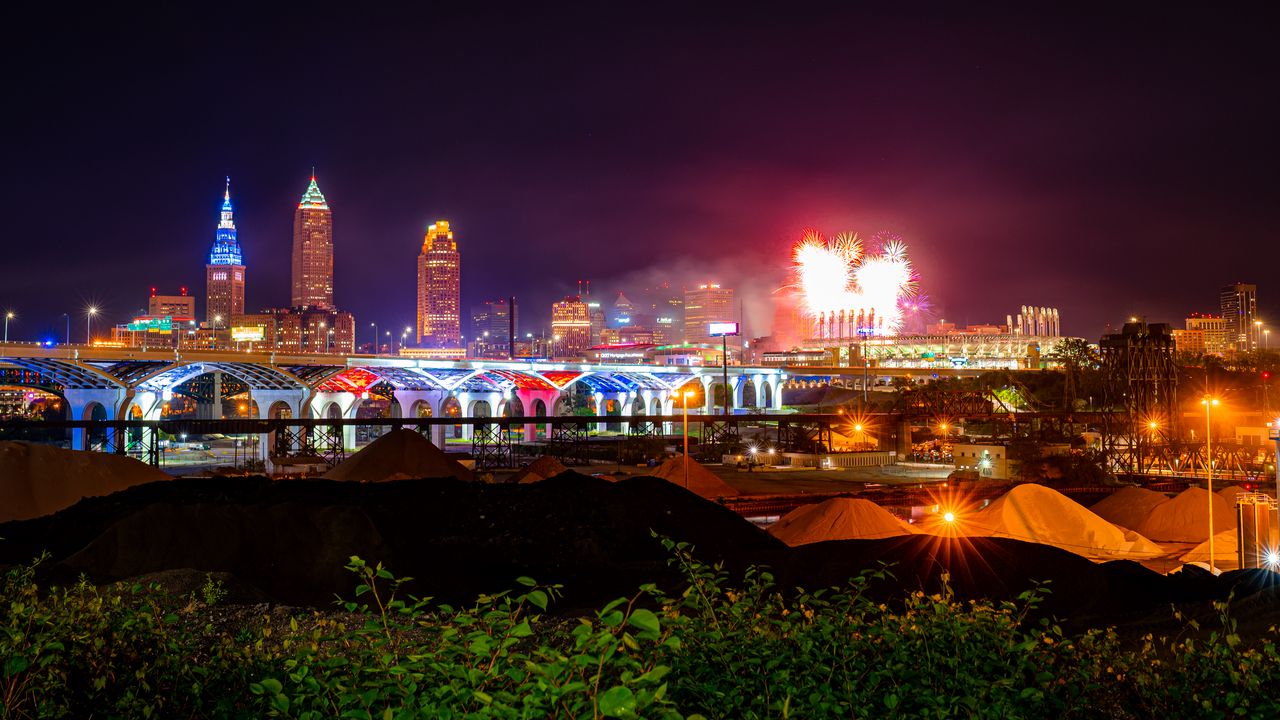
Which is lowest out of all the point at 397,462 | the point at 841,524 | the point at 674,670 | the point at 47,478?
the point at 841,524

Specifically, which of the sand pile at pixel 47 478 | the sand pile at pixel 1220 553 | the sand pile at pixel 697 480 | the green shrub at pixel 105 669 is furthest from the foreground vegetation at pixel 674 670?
the sand pile at pixel 697 480

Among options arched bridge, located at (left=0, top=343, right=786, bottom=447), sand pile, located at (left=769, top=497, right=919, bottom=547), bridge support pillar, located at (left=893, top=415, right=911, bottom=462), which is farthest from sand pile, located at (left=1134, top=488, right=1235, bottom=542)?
arched bridge, located at (left=0, top=343, right=786, bottom=447)

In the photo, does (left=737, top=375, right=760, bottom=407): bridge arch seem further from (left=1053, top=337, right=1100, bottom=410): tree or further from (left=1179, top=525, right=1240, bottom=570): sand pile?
(left=1179, top=525, right=1240, bottom=570): sand pile

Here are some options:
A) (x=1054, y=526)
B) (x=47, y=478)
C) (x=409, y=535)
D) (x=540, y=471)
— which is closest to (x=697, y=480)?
(x=540, y=471)

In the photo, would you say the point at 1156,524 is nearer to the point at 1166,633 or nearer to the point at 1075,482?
the point at 1075,482

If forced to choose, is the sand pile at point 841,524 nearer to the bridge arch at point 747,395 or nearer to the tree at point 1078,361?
the tree at point 1078,361

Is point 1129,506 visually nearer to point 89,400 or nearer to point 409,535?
point 409,535

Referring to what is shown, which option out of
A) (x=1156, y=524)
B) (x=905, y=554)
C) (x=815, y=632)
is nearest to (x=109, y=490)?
(x=905, y=554)
